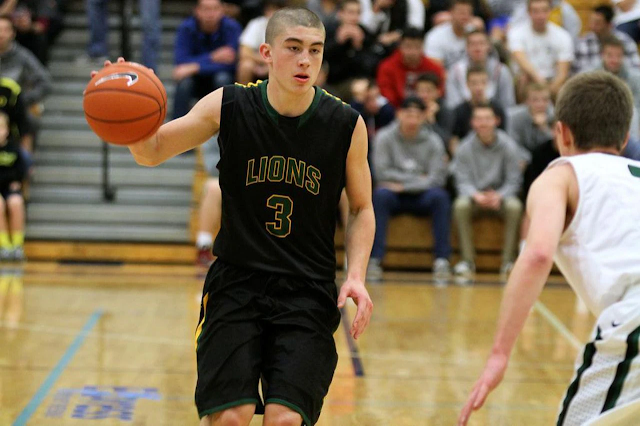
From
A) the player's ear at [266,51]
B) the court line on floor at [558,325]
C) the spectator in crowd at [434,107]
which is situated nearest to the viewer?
the player's ear at [266,51]

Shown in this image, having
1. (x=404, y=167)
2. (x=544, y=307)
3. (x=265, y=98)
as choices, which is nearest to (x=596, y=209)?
(x=265, y=98)

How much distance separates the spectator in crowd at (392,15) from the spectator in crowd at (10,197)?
4.63 metres

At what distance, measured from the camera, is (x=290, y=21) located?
142 inches

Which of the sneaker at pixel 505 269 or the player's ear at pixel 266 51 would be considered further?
the sneaker at pixel 505 269

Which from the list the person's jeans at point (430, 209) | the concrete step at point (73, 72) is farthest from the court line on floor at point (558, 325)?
the concrete step at point (73, 72)

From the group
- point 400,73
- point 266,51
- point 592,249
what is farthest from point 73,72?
point 592,249

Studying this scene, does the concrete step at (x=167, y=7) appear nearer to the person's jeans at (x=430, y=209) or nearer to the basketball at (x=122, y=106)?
the person's jeans at (x=430, y=209)

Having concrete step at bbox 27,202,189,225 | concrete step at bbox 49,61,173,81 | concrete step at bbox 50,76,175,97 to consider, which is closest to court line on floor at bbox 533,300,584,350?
concrete step at bbox 27,202,189,225

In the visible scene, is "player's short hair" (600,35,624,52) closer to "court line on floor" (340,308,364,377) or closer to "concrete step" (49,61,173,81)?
"court line on floor" (340,308,364,377)

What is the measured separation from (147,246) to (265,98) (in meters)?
6.83

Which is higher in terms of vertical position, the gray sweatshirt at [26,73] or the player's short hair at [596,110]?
the player's short hair at [596,110]

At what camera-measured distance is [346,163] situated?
3.71 m

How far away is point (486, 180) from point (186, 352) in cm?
473

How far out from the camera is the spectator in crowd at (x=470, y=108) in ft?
34.3
